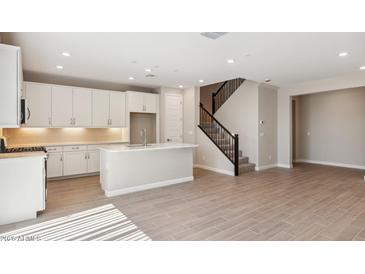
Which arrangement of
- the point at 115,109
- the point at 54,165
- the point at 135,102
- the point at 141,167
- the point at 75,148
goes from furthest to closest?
the point at 135,102 < the point at 115,109 < the point at 75,148 < the point at 54,165 < the point at 141,167

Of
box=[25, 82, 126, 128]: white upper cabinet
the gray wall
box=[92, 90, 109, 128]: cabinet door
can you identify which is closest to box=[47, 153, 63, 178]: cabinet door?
box=[25, 82, 126, 128]: white upper cabinet

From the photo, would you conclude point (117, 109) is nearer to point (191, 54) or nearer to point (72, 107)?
point (72, 107)

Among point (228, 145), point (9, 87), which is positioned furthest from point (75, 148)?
point (228, 145)

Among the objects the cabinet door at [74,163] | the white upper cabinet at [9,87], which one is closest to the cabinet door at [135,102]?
the cabinet door at [74,163]

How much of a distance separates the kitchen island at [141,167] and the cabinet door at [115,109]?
1821 mm

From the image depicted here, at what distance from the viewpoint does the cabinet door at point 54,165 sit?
528cm

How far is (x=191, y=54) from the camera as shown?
155 inches

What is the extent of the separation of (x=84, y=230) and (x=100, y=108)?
419 cm

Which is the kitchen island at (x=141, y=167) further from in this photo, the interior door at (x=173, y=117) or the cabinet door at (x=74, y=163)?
the interior door at (x=173, y=117)

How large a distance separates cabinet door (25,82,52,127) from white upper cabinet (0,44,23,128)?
2585 mm

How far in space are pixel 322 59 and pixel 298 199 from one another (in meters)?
2.94

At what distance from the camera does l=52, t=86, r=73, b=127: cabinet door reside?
5.44m
